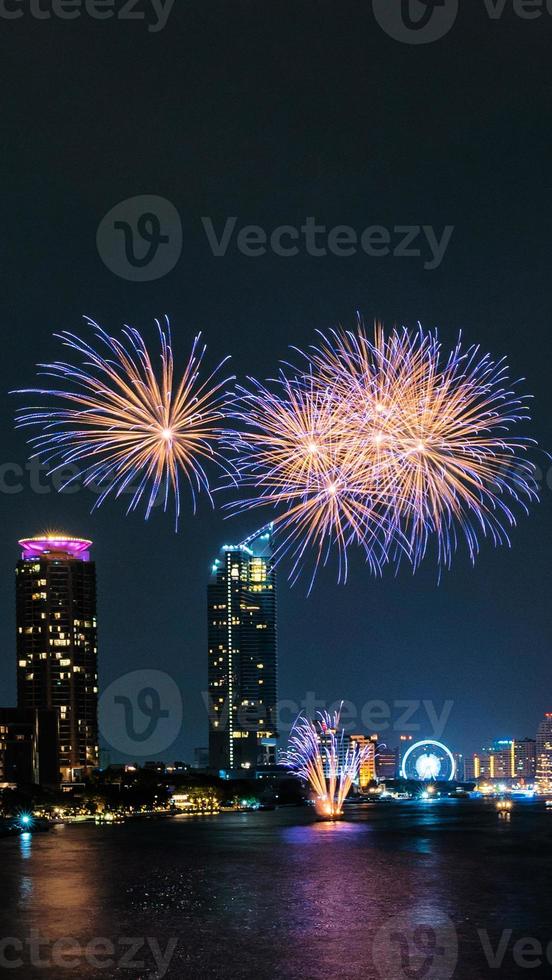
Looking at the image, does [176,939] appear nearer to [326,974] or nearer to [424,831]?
[326,974]

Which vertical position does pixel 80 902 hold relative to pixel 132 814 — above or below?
above

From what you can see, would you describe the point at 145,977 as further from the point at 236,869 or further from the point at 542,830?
the point at 542,830

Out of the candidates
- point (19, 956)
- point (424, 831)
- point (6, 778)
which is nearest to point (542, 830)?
point (424, 831)

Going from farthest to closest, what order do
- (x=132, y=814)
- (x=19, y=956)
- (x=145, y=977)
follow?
(x=132, y=814) < (x=19, y=956) < (x=145, y=977)

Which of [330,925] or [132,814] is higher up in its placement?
[330,925]

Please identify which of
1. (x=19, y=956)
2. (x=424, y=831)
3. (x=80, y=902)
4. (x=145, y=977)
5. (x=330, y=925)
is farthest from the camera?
(x=424, y=831)

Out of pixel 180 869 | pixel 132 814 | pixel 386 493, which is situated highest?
pixel 386 493

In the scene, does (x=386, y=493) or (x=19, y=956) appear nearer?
(x=386, y=493)

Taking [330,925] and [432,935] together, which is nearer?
[432,935]

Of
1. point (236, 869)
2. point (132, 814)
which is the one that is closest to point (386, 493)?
point (236, 869)
